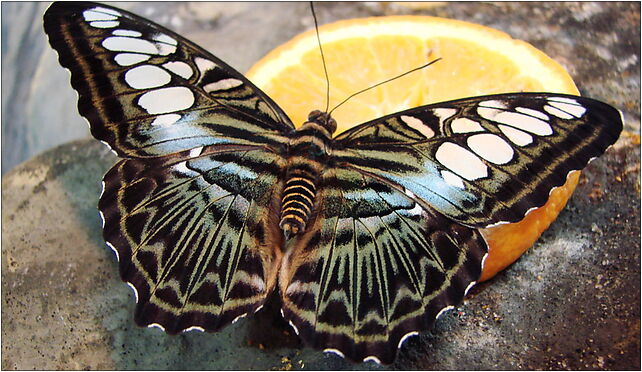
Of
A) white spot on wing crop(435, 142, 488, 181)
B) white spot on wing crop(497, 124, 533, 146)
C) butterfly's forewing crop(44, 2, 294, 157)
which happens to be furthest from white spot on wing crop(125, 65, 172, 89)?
white spot on wing crop(497, 124, 533, 146)

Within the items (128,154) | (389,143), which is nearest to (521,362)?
(389,143)

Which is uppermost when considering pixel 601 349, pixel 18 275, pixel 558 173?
pixel 558 173

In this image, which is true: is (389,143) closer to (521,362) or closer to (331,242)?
(331,242)

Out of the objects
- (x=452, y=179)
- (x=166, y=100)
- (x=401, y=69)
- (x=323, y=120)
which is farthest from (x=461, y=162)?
(x=166, y=100)

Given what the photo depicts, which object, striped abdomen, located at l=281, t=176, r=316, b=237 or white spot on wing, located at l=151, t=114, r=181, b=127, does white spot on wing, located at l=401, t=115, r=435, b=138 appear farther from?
white spot on wing, located at l=151, t=114, r=181, b=127

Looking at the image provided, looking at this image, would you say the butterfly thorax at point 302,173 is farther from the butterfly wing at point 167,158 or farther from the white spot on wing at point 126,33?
the white spot on wing at point 126,33

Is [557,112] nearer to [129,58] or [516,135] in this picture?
[516,135]
